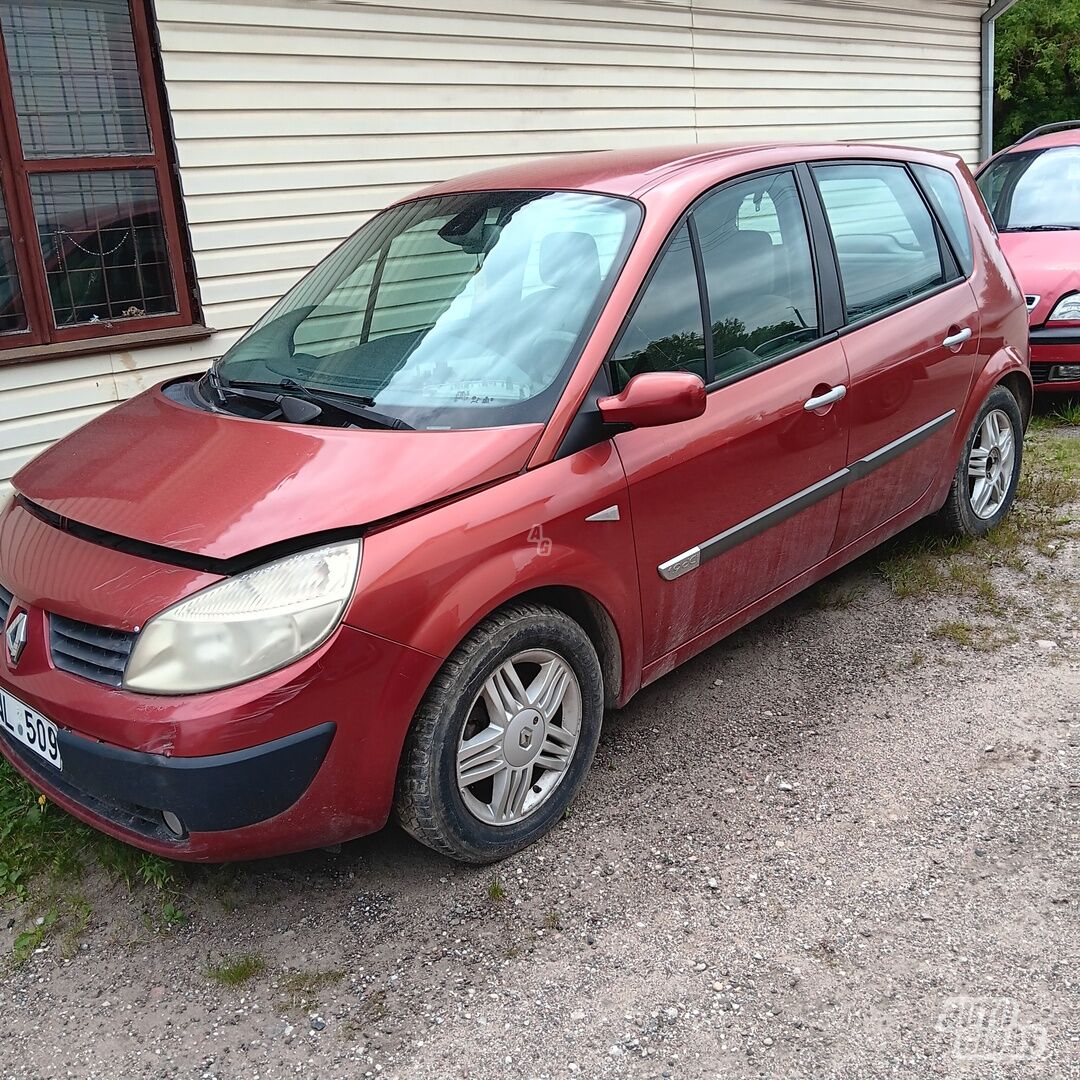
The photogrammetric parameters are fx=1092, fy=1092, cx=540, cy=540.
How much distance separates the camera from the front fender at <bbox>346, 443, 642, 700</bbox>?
255cm

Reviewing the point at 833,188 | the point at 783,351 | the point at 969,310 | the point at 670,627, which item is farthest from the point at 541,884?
the point at 969,310

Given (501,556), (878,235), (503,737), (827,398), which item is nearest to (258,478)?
(501,556)

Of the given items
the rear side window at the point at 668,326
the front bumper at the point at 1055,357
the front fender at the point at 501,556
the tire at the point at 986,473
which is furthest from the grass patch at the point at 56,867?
the front bumper at the point at 1055,357

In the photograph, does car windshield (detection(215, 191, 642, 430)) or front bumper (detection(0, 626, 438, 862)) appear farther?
car windshield (detection(215, 191, 642, 430))

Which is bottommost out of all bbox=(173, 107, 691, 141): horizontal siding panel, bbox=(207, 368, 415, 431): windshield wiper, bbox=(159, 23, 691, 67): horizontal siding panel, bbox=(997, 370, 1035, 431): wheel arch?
bbox=(997, 370, 1035, 431): wheel arch

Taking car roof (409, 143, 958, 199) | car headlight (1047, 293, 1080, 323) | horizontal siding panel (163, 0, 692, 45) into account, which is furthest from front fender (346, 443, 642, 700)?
car headlight (1047, 293, 1080, 323)

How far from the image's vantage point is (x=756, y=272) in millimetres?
3529

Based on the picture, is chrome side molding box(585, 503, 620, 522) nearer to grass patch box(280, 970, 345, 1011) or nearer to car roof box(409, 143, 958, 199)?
car roof box(409, 143, 958, 199)

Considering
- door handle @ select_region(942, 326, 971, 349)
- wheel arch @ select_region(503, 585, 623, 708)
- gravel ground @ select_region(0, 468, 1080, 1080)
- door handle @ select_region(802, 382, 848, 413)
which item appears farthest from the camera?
door handle @ select_region(942, 326, 971, 349)

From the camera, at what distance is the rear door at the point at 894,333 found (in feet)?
12.6

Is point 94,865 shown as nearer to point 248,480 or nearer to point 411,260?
point 248,480

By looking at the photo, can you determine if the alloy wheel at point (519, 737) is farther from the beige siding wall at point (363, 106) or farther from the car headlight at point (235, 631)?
the beige siding wall at point (363, 106)

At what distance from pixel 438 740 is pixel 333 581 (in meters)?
0.49

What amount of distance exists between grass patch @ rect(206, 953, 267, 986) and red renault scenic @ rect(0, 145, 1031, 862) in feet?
1.03
